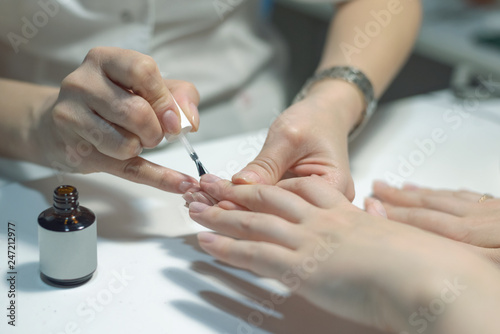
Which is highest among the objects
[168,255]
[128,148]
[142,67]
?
[142,67]

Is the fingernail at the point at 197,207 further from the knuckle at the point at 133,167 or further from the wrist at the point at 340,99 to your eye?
the wrist at the point at 340,99

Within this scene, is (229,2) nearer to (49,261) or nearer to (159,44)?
(159,44)

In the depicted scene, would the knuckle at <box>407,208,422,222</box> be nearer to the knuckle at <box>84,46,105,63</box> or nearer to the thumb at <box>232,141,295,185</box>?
the thumb at <box>232,141,295,185</box>

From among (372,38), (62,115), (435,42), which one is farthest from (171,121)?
(435,42)

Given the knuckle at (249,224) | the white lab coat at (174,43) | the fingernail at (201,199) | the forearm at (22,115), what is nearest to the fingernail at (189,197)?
the fingernail at (201,199)

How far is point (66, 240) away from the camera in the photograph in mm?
545

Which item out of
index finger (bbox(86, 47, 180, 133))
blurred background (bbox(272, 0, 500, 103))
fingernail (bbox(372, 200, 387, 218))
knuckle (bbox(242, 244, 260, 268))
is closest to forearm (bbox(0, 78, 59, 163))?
index finger (bbox(86, 47, 180, 133))

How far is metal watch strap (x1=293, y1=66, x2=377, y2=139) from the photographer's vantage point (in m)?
0.92

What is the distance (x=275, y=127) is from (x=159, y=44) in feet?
1.02

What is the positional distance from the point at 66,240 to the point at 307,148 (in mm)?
358

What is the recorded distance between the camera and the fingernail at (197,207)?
0.63m

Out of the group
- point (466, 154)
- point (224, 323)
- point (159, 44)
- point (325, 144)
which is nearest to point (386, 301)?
point (224, 323)

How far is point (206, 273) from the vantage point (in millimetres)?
623

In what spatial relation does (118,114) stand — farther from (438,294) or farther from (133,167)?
(438,294)
